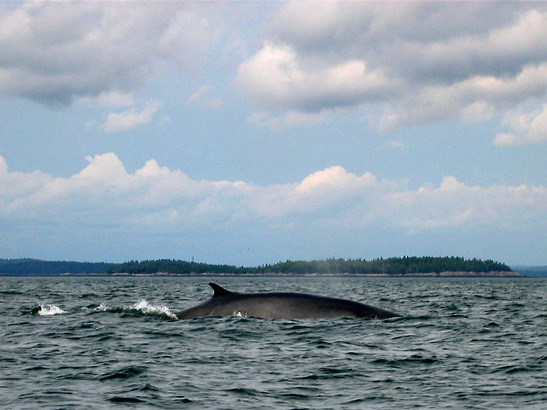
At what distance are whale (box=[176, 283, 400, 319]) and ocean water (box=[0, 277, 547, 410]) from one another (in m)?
0.45

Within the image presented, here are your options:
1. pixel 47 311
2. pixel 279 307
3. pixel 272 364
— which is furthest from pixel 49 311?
pixel 272 364

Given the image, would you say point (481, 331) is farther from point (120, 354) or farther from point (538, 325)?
point (120, 354)

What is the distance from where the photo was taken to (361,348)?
16.4m

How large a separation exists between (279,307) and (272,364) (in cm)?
621

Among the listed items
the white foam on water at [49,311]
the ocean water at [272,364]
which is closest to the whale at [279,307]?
the ocean water at [272,364]

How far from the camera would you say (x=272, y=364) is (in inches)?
576

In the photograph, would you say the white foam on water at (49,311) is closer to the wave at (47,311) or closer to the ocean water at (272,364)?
the wave at (47,311)

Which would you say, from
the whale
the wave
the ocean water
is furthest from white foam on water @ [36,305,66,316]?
the whale

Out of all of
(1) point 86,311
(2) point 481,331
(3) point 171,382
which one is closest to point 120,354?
(3) point 171,382

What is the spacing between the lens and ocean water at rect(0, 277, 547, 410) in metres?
11.4

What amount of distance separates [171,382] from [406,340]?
7746 millimetres

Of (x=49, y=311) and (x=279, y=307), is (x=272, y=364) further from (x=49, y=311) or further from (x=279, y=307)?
(x=49, y=311)

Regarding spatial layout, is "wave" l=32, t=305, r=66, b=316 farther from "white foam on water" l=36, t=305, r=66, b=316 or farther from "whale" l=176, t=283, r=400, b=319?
"whale" l=176, t=283, r=400, b=319

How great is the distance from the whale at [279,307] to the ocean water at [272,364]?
449 mm
